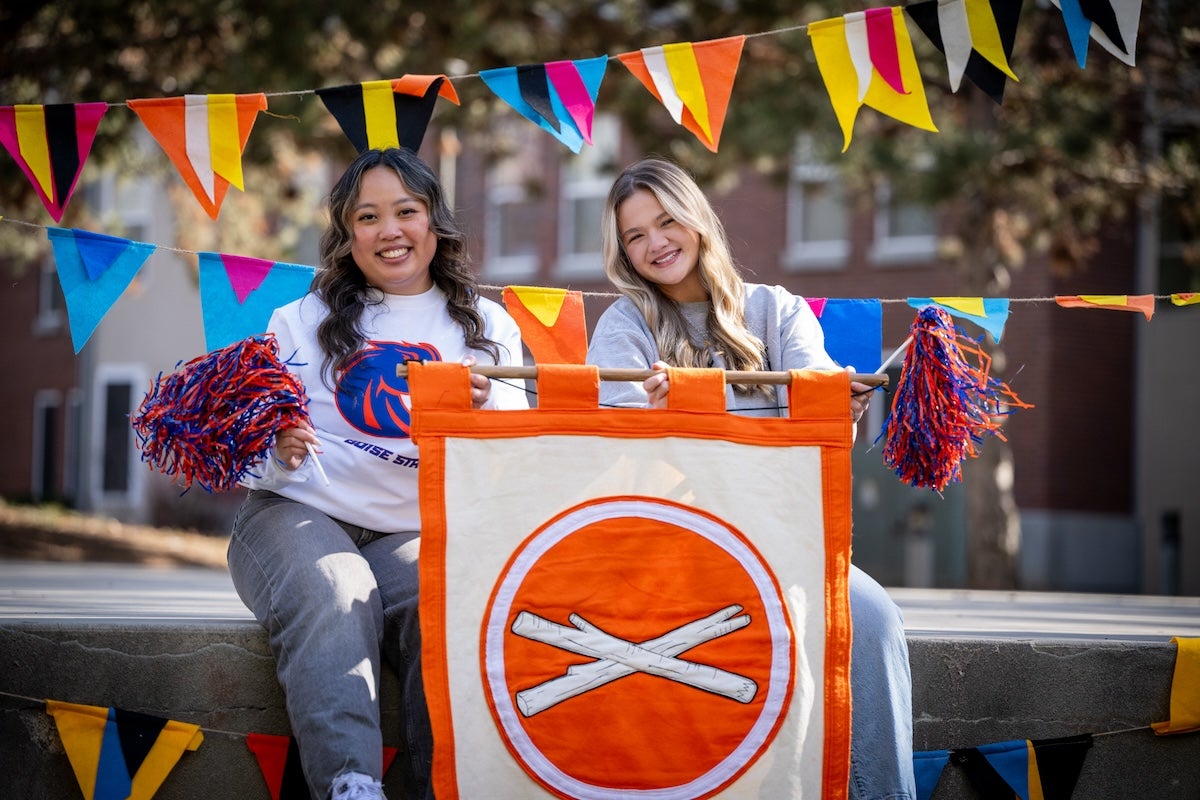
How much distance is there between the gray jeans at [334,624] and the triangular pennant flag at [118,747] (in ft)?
1.08

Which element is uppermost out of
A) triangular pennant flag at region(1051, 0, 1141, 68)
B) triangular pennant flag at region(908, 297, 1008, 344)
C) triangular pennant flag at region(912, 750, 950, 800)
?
triangular pennant flag at region(1051, 0, 1141, 68)

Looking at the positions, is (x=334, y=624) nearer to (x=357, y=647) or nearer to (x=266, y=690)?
(x=357, y=647)

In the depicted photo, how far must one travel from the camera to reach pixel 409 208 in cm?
349

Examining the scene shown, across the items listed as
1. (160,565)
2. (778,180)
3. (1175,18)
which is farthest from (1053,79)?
(160,565)

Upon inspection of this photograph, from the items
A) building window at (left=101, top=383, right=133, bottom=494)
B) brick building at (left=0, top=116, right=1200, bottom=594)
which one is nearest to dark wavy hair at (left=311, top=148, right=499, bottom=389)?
brick building at (left=0, top=116, right=1200, bottom=594)

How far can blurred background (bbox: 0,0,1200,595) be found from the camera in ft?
28.1

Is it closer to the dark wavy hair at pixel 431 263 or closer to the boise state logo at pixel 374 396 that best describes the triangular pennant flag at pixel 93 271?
the dark wavy hair at pixel 431 263

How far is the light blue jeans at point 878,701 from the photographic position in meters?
2.81

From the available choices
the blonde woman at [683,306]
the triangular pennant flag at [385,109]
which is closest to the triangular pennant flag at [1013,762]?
the blonde woman at [683,306]

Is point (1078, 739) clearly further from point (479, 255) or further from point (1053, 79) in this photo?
point (479, 255)

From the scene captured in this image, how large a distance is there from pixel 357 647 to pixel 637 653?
600mm

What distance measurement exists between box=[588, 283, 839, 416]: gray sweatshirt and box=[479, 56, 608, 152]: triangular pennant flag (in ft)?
3.00

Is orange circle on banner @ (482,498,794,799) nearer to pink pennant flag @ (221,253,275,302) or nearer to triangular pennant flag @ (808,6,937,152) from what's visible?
pink pennant flag @ (221,253,275,302)

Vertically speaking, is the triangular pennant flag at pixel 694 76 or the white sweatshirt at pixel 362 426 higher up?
the triangular pennant flag at pixel 694 76
